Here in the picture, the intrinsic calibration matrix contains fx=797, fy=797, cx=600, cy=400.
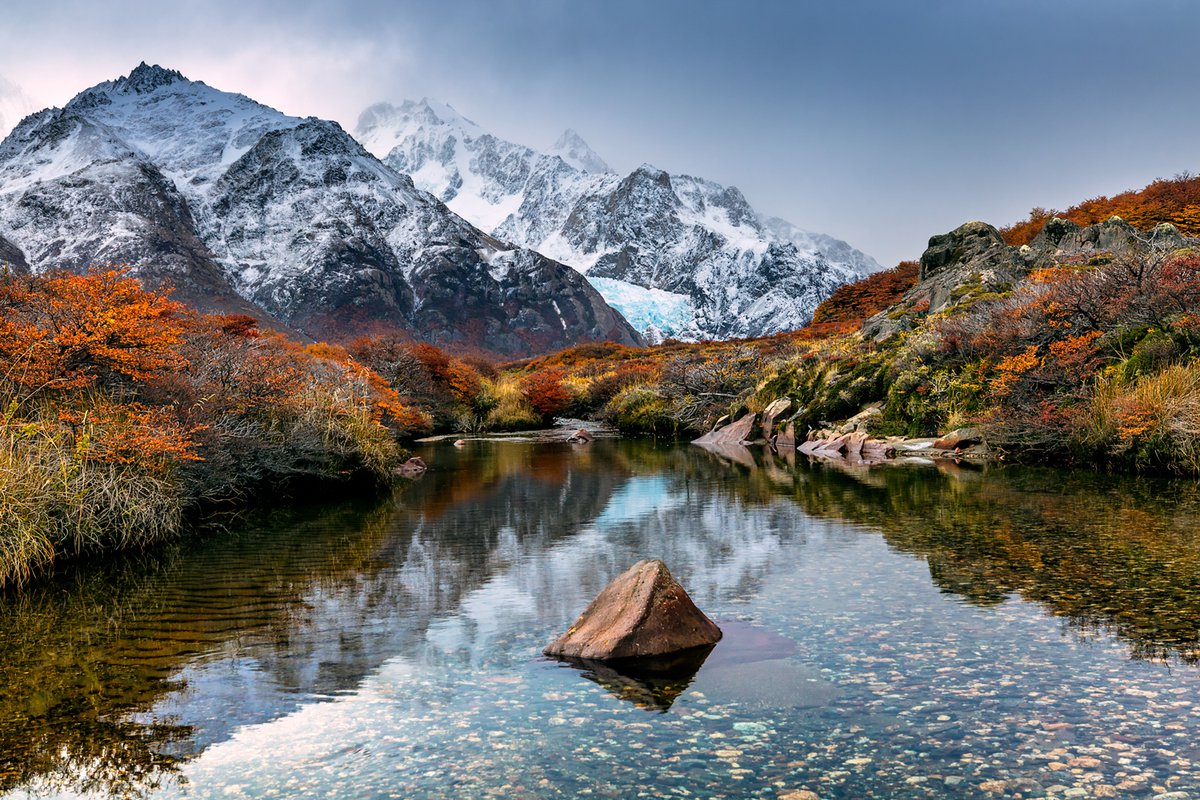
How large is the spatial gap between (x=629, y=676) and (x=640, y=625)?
2.17ft

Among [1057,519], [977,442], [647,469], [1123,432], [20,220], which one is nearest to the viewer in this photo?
[1057,519]

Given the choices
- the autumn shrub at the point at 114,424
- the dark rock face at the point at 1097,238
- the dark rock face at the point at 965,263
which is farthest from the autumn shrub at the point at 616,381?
the autumn shrub at the point at 114,424

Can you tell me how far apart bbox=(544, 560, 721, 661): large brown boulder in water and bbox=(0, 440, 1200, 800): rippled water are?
0.93 ft

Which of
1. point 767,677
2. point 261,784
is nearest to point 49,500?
point 261,784

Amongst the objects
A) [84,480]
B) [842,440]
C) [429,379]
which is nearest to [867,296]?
[429,379]

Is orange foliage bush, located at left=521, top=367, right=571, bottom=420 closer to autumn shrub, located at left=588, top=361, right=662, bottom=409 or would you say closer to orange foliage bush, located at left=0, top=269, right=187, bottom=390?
autumn shrub, located at left=588, top=361, right=662, bottom=409

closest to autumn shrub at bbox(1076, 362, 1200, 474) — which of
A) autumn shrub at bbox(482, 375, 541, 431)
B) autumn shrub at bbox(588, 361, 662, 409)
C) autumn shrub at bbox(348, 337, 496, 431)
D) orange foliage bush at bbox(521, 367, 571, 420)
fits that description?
autumn shrub at bbox(348, 337, 496, 431)

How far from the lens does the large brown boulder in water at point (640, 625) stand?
7.43m

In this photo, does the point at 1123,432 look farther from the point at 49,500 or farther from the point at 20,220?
the point at 20,220

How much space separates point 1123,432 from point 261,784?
18.7 meters

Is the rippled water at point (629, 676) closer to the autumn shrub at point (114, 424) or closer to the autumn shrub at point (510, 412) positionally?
the autumn shrub at point (114, 424)

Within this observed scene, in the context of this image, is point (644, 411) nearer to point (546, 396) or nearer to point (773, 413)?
point (546, 396)

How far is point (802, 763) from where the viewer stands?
5168 mm

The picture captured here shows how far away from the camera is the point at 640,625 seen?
297 inches
